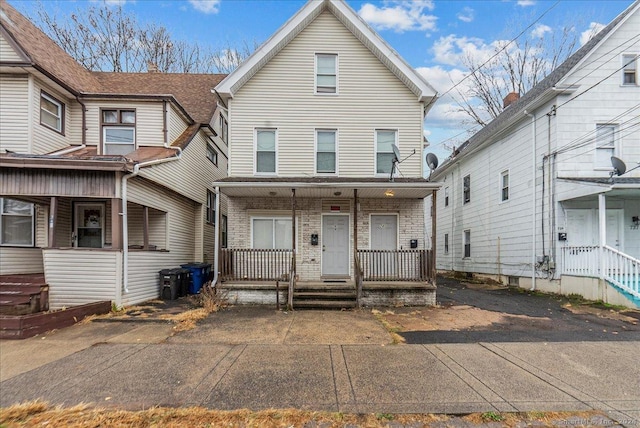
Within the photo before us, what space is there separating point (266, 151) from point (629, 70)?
1245cm

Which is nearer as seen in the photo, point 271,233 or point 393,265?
point 393,265

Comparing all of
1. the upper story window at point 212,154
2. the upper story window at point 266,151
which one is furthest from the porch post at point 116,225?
the upper story window at point 212,154

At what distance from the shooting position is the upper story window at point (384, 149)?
1076cm

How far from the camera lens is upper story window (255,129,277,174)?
10.7 meters

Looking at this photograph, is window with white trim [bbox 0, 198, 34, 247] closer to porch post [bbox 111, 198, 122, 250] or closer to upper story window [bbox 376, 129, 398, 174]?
porch post [bbox 111, 198, 122, 250]

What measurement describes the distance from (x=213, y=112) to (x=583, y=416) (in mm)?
14438

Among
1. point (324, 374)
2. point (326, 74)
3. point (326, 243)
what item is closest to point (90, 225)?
point (326, 243)

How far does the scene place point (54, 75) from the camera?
966 cm

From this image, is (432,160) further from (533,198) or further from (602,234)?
(602,234)

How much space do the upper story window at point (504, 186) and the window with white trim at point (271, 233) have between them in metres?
9.18

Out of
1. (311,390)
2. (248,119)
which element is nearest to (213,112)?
(248,119)

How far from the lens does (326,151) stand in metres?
10.8

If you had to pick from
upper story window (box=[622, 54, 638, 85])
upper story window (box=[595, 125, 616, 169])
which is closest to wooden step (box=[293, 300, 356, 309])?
upper story window (box=[595, 125, 616, 169])

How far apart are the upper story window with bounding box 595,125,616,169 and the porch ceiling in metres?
6.03
